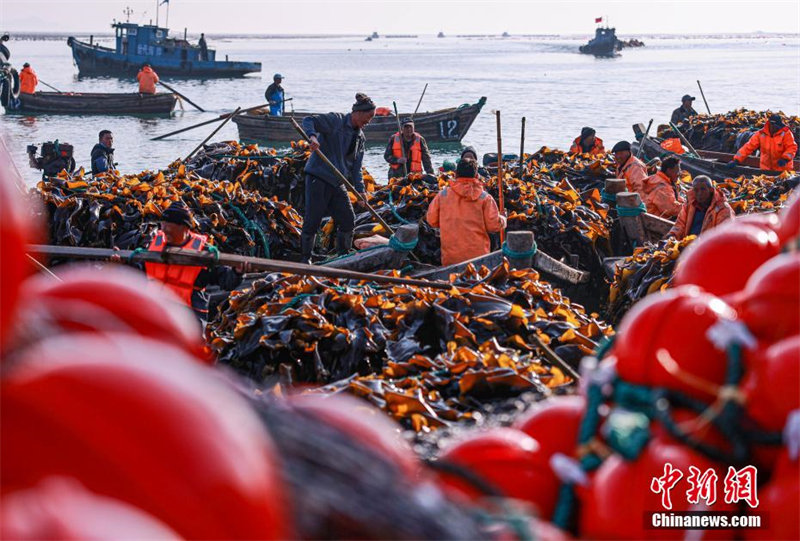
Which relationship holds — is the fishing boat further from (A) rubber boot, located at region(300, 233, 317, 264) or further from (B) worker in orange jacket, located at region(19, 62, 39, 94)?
(A) rubber boot, located at region(300, 233, 317, 264)

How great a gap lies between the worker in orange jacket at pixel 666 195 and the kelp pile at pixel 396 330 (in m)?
4.75

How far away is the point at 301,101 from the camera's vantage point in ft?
158

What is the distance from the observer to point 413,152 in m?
14.6

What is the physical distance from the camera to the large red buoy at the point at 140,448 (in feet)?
3.90

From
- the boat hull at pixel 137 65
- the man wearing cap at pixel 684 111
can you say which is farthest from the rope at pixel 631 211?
the boat hull at pixel 137 65

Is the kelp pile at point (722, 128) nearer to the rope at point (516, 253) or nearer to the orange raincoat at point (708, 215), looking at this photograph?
the orange raincoat at point (708, 215)

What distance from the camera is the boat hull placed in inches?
2018

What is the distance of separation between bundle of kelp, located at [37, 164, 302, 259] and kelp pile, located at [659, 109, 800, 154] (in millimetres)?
14643

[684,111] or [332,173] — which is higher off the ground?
[684,111]

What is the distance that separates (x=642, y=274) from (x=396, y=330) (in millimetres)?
2788

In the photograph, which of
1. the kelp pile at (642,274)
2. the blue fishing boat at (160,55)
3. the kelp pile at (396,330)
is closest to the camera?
the kelp pile at (396,330)

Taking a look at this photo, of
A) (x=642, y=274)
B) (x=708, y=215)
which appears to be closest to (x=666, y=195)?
(x=708, y=215)

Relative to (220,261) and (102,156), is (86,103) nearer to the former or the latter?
(102,156)

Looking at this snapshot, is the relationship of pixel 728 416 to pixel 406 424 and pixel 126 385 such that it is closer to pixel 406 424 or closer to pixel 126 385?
pixel 126 385
